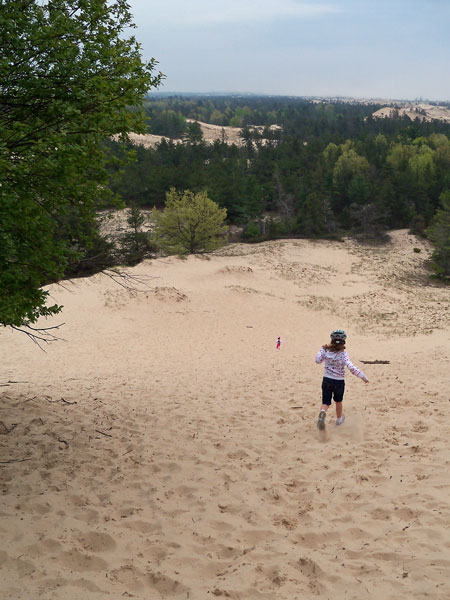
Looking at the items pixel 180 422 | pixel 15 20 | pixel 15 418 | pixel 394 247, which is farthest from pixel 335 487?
pixel 394 247

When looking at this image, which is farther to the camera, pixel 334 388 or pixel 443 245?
pixel 443 245

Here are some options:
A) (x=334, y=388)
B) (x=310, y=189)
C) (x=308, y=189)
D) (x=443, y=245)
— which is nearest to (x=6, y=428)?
(x=334, y=388)

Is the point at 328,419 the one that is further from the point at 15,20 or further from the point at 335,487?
the point at 15,20

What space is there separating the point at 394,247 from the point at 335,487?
46.1 m

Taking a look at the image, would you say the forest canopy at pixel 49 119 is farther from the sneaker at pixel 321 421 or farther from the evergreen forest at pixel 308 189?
the evergreen forest at pixel 308 189

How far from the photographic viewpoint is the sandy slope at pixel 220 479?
434 centimetres

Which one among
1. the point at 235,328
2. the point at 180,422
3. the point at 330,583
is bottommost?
the point at 235,328

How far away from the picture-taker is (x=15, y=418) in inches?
338

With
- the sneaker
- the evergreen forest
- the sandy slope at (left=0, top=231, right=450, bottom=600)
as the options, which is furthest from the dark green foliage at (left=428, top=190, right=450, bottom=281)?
the sneaker

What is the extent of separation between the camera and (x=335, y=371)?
8.27m

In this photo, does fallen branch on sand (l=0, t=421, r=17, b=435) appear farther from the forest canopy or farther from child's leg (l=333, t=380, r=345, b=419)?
child's leg (l=333, t=380, r=345, b=419)

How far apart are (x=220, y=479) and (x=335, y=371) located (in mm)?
3119

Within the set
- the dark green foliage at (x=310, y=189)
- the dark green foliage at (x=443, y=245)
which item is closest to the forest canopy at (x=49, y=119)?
the dark green foliage at (x=443, y=245)

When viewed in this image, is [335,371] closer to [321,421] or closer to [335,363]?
[335,363]
